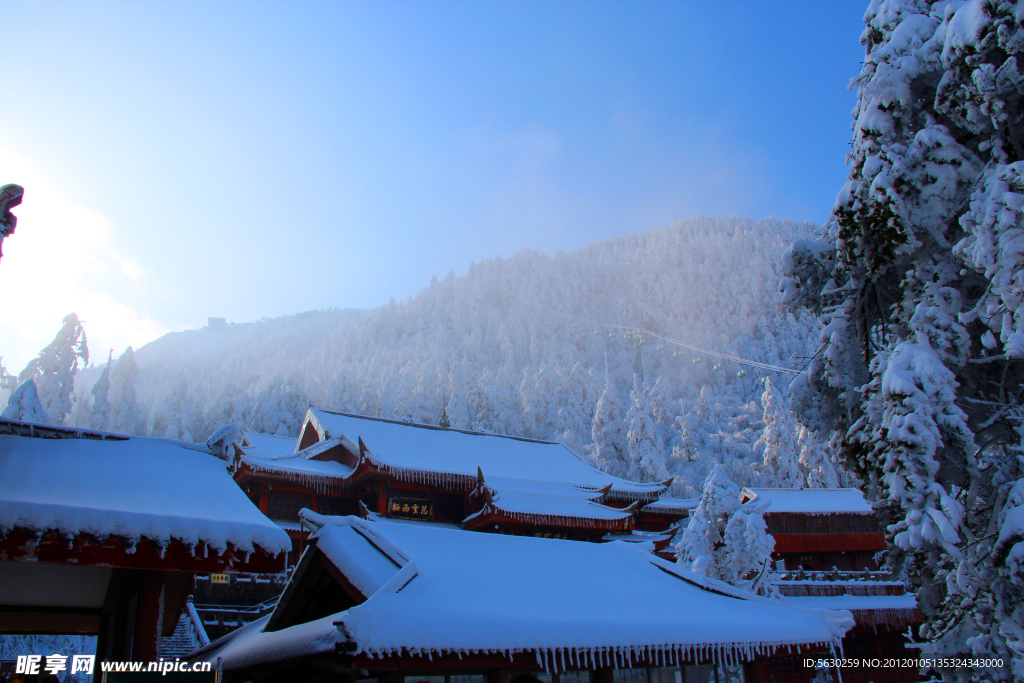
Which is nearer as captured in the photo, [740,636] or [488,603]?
[488,603]

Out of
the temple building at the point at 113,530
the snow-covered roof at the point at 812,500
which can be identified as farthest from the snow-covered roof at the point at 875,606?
the temple building at the point at 113,530

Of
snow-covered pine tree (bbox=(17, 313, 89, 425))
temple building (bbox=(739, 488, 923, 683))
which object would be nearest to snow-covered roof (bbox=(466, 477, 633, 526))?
temple building (bbox=(739, 488, 923, 683))

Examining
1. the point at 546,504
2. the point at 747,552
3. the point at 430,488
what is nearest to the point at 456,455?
the point at 430,488

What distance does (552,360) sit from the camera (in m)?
97.9

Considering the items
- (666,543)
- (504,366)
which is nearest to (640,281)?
(504,366)

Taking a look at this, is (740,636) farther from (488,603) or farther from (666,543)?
(666,543)

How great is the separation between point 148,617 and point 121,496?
1442 mm

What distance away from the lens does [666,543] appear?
1038 inches

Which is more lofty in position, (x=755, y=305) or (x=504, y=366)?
(x=755, y=305)

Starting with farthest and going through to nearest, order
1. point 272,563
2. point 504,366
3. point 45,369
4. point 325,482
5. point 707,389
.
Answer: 1. point 504,366
2. point 707,389
3. point 45,369
4. point 325,482
5. point 272,563

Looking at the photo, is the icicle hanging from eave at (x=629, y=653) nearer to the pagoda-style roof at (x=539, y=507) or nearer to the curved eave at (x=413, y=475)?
the pagoda-style roof at (x=539, y=507)

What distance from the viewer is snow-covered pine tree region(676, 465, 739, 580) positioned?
2095cm

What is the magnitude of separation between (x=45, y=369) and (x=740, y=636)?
43026 millimetres

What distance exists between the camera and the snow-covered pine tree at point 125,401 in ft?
187
